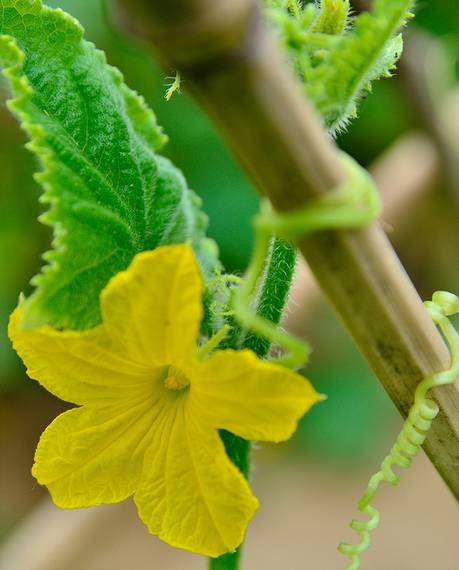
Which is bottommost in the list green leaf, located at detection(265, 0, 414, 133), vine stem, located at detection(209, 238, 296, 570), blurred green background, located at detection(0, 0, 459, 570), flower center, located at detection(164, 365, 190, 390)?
blurred green background, located at detection(0, 0, 459, 570)

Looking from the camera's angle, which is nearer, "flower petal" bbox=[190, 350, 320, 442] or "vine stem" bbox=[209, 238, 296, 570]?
"flower petal" bbox=[190, 350, 320, 442]

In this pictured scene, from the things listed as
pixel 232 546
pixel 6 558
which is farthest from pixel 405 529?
pixel 232 546

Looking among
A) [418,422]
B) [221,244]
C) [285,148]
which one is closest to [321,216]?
[285,148]

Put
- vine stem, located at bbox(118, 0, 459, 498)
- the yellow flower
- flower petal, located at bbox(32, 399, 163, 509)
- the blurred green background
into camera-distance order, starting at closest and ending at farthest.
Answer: vine stem, located at bbox(118, 0, 459, 498)
the yellow flower
flower petal, located at bbox(32, 399, 163, 509)
the blurred green background

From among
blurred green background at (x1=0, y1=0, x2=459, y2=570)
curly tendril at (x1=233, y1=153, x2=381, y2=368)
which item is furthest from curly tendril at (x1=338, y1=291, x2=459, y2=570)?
blurred green background at (x1=0, y1=0, x2=459, y2=570)

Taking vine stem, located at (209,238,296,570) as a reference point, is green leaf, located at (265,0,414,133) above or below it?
above

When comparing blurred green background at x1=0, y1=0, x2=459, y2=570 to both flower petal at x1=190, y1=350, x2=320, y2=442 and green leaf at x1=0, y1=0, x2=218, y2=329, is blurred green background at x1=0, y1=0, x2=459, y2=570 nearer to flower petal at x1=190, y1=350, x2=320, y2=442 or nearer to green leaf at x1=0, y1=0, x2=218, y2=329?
green leaf at x1=0, y1=0, x2=218, y2=329

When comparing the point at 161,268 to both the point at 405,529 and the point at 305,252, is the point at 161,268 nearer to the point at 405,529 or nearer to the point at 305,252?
the point at 305,252
